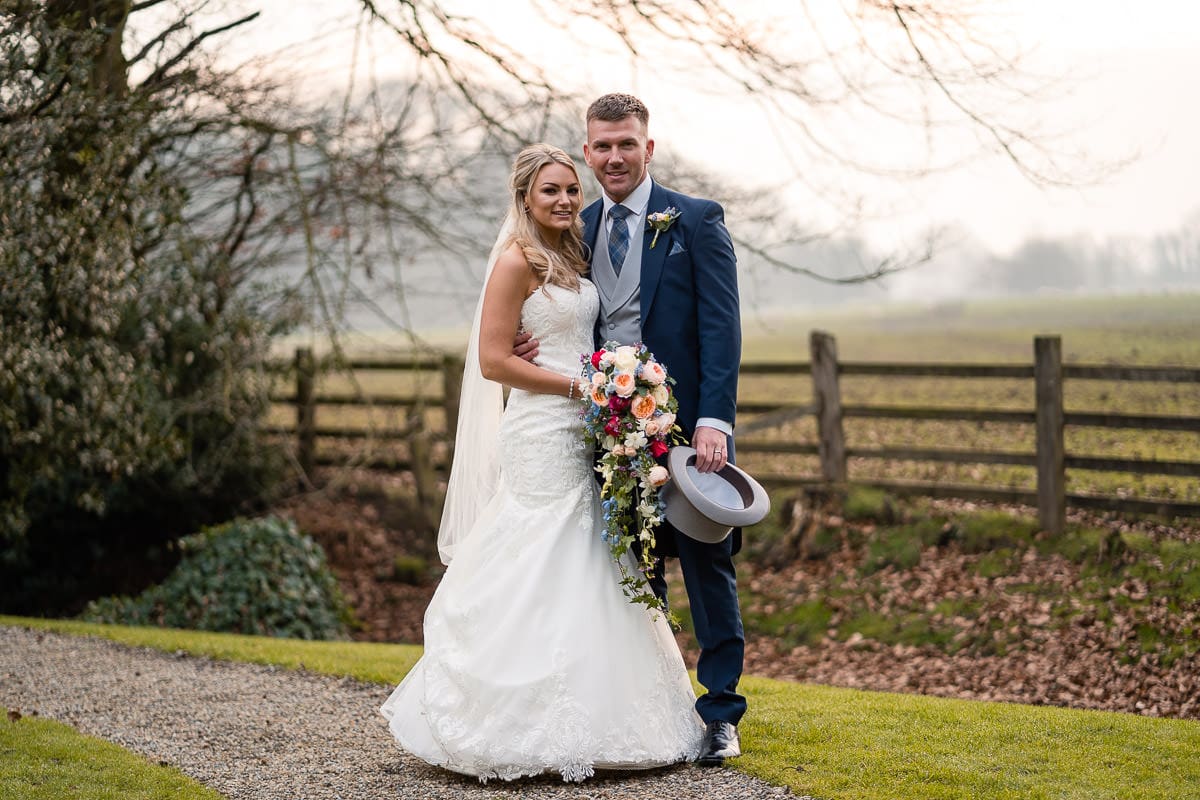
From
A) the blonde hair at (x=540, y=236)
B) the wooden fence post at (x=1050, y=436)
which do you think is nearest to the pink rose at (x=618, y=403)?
the blonde hair at (x=540, y=236)

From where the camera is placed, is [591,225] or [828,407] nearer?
[591,225]

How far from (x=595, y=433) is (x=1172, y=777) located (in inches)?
92.9

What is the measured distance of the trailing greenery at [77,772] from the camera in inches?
160

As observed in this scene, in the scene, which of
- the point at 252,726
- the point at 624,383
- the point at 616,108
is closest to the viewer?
the point at 624,383

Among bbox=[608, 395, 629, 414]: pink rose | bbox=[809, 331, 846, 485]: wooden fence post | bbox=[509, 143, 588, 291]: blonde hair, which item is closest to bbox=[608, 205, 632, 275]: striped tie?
bbox=[509, 143, 588, 291]: blonde hair

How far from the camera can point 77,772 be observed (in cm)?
430

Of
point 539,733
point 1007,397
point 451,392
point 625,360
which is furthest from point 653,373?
point 1007,397

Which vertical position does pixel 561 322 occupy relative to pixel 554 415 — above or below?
above

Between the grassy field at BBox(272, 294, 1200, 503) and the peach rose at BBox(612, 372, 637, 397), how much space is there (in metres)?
4.31

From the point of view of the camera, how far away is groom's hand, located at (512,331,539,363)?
13.9ft

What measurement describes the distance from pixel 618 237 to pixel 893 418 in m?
6.49

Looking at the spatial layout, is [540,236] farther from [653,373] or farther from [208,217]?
[208,217]

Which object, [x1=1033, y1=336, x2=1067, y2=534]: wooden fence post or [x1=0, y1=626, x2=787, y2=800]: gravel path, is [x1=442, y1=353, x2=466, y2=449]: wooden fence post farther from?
[x1=1033, y1=336, x2=1067, y2=534]: wooden fence post

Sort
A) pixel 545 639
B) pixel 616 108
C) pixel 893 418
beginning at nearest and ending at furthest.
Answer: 1. pixel 545 639
2. pixel 616 108
3. pixel 893 418
